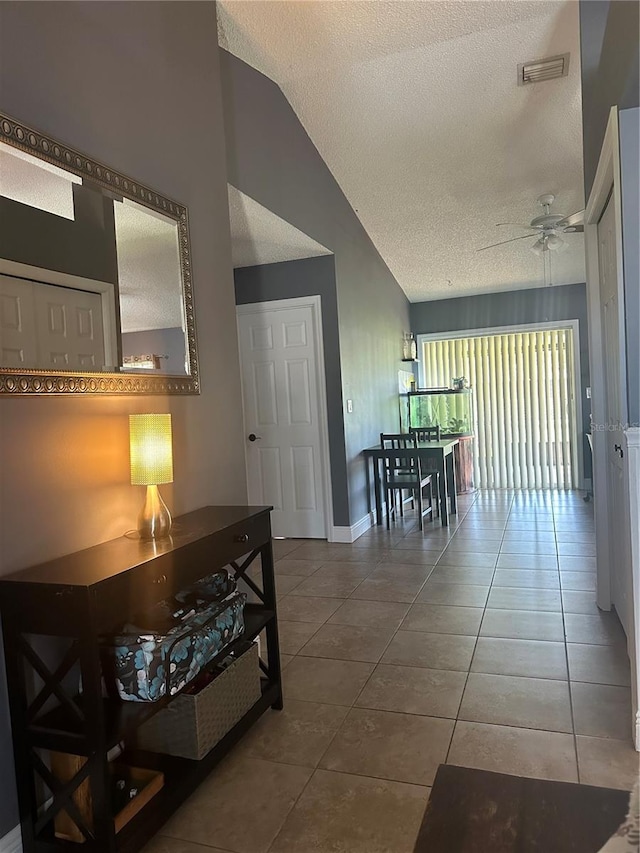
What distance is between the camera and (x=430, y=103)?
387cm

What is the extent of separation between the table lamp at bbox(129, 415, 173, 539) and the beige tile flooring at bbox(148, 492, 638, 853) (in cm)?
84

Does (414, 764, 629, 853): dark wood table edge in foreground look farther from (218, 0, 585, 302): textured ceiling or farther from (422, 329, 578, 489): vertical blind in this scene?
(422, 329, 578, 489): vertical blind

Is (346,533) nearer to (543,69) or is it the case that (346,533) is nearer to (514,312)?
(543,69)

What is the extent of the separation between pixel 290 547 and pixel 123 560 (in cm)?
321

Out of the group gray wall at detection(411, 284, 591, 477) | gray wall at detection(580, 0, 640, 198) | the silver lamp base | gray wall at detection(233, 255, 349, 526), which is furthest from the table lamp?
gray wall at detection(411, 284, 591, 477)

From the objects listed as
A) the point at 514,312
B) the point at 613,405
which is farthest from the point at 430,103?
the point at 514,312

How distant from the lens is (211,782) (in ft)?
6.22

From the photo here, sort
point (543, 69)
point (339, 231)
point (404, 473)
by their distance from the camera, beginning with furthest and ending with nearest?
point (404, 473), point (339, 231), point (543, 69)

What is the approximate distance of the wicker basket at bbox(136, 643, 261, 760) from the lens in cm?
183

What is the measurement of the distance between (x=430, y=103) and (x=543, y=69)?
707 millimetres

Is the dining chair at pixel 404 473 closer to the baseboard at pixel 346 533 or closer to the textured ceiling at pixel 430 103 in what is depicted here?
the baseboard at pixel 346 533

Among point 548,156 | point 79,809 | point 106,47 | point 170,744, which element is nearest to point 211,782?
point 170,744

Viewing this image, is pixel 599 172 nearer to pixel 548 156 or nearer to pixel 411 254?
pixel 548 156

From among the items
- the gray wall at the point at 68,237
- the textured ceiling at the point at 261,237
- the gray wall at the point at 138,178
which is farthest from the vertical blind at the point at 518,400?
the gray wall at the point at 68,237
